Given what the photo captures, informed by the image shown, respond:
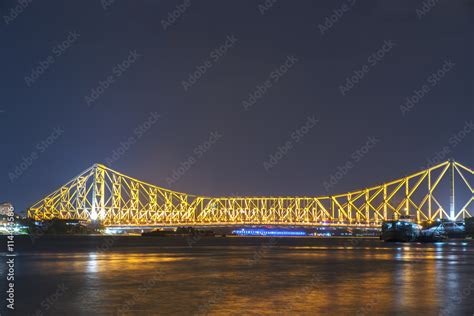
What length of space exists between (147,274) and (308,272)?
742 cm

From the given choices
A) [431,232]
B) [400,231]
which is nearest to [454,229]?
[431,232]

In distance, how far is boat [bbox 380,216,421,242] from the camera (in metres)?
109

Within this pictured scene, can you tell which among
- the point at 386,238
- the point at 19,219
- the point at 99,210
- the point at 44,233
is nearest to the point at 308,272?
the point at 386,238

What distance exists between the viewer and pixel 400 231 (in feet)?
361

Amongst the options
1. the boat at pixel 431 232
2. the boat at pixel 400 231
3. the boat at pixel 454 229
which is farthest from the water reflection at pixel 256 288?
the boat at pixel 454 229

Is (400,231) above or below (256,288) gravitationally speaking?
above

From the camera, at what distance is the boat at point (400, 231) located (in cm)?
10912

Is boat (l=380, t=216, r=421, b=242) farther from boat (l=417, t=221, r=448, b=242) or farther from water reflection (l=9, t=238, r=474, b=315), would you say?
water reflection (l=9, t=238, r=474, b=315)

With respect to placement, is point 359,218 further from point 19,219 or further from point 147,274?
point 147,274

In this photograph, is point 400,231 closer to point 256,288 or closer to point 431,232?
point 431,232

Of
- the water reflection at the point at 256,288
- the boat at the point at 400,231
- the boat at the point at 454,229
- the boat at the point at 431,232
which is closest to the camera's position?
the water reflection at the point at 256,288

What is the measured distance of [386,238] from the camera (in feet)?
367

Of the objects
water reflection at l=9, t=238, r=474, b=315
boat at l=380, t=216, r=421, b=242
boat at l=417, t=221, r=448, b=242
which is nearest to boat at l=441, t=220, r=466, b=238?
boat at l=417, t=221, r=448, b=242

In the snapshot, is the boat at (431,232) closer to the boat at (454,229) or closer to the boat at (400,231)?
the boat at (400,231)
